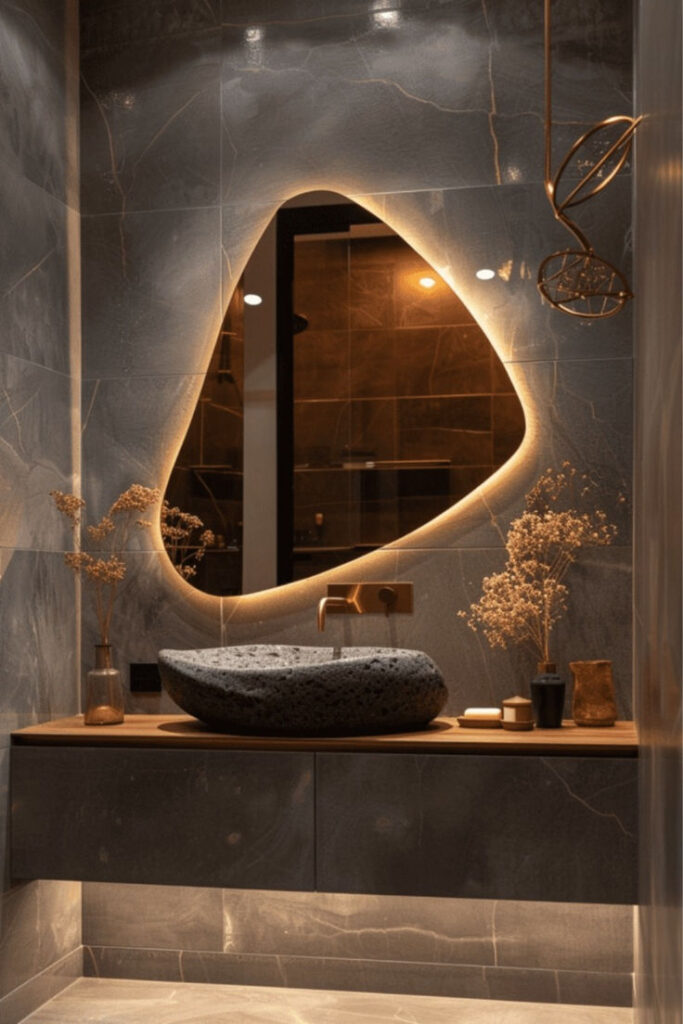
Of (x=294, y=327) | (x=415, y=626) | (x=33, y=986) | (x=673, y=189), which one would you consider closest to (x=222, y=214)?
(x=294, y=327)

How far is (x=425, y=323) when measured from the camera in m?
2.78

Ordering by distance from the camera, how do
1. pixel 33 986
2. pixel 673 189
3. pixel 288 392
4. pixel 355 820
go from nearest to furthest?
pixel 673 189
pixel 355 820
pixel 33 986
pixel 288 392

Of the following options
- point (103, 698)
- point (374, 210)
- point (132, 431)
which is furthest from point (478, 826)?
point (374, 210)

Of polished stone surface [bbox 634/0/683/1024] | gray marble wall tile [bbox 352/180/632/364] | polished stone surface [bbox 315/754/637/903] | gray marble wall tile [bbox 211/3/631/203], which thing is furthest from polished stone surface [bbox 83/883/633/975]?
gray marble wall tile [bbox 211/3/631/203]

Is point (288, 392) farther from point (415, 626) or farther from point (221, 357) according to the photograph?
point (415, 626)

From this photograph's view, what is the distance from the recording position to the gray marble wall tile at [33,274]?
2.58 m

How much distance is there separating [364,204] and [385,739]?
133 cm

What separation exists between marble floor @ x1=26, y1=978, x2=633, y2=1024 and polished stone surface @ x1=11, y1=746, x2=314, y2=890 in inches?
15.7

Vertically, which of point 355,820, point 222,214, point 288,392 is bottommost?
point 355,820

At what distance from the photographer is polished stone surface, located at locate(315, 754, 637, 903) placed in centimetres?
227

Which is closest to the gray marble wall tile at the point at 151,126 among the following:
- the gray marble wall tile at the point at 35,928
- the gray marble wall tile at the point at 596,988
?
the gray marble wall tile at the point at 35,928

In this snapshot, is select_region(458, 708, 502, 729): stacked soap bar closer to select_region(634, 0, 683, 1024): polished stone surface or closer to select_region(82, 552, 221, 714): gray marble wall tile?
select_region(82, 552, 221, 714): gray marble wall tile

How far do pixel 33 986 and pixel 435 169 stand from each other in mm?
2190

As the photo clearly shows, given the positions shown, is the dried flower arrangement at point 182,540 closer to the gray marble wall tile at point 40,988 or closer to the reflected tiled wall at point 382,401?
the reflected tiled wall at point 382,401
